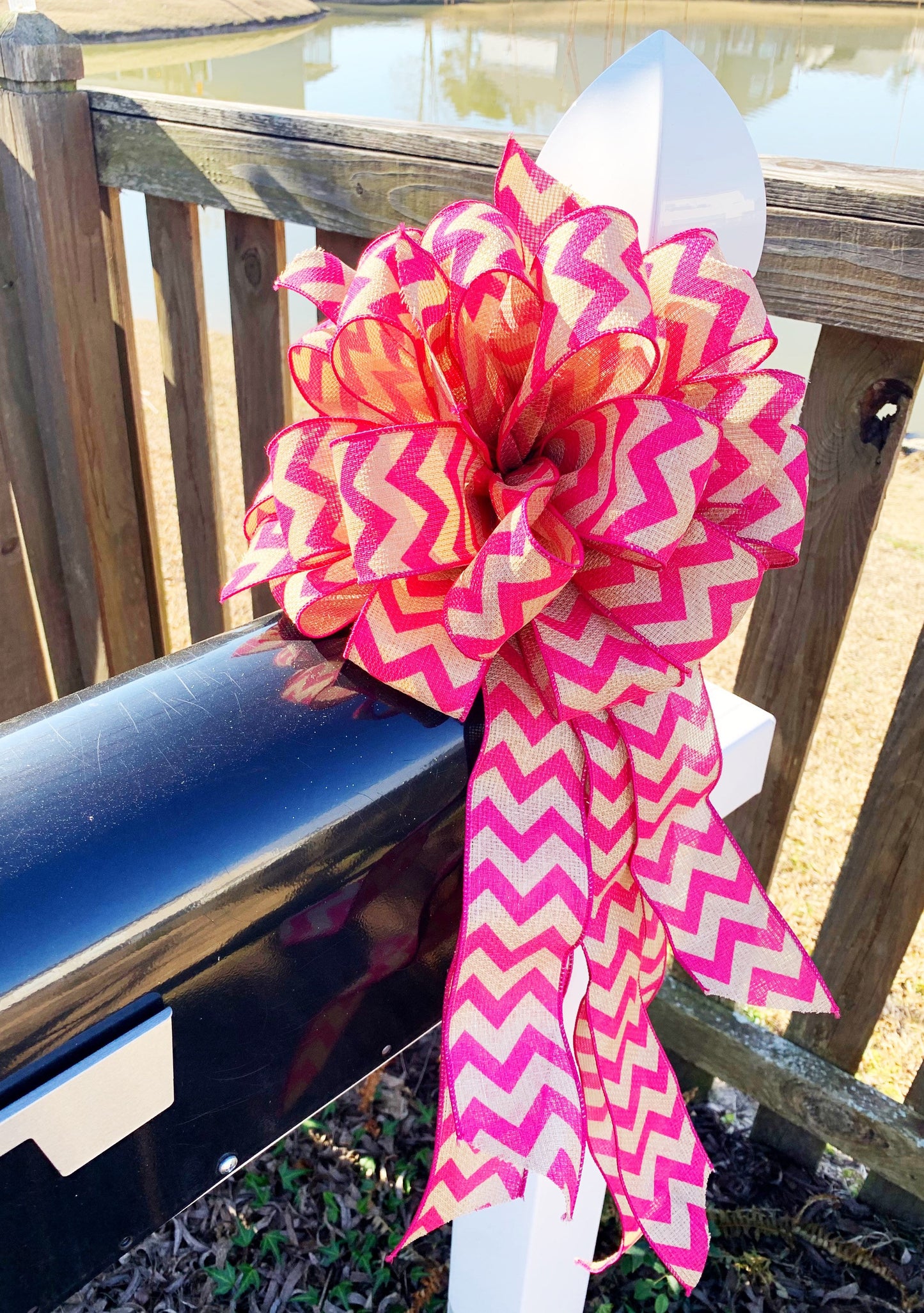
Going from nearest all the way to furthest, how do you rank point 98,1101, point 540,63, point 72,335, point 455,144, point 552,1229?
point 98,1101, point 552,1229, point 455,144, point 72,335, point 540,63

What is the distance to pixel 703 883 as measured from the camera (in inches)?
24.8

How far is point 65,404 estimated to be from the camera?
1.69 metres

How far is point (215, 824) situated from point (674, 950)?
0.33 m

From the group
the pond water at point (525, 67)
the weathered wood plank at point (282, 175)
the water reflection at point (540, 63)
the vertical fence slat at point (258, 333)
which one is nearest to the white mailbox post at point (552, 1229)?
the weathered wood plank at point (282, 175)

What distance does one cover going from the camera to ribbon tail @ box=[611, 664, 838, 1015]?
1.94ft

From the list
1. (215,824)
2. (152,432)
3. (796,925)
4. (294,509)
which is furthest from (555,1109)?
(152,432)

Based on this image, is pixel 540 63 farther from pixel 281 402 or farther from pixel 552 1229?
pixel 552 1229

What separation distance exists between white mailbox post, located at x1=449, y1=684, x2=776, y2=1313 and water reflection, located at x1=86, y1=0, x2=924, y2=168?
6051 mm

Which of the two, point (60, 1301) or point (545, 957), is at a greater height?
point (545, 957)

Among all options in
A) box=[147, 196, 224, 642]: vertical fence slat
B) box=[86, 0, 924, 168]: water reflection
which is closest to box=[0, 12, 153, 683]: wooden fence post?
box=[147, 196, 224, 642]: vertical fence slat

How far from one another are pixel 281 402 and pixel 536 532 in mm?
1139

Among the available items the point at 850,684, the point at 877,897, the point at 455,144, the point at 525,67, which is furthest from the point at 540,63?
the point at 877,897

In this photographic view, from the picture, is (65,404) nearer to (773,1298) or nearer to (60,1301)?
(60,1301)

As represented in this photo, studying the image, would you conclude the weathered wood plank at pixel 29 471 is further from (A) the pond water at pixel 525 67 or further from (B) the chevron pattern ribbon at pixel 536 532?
(A) the pond water at pixel 525 67
